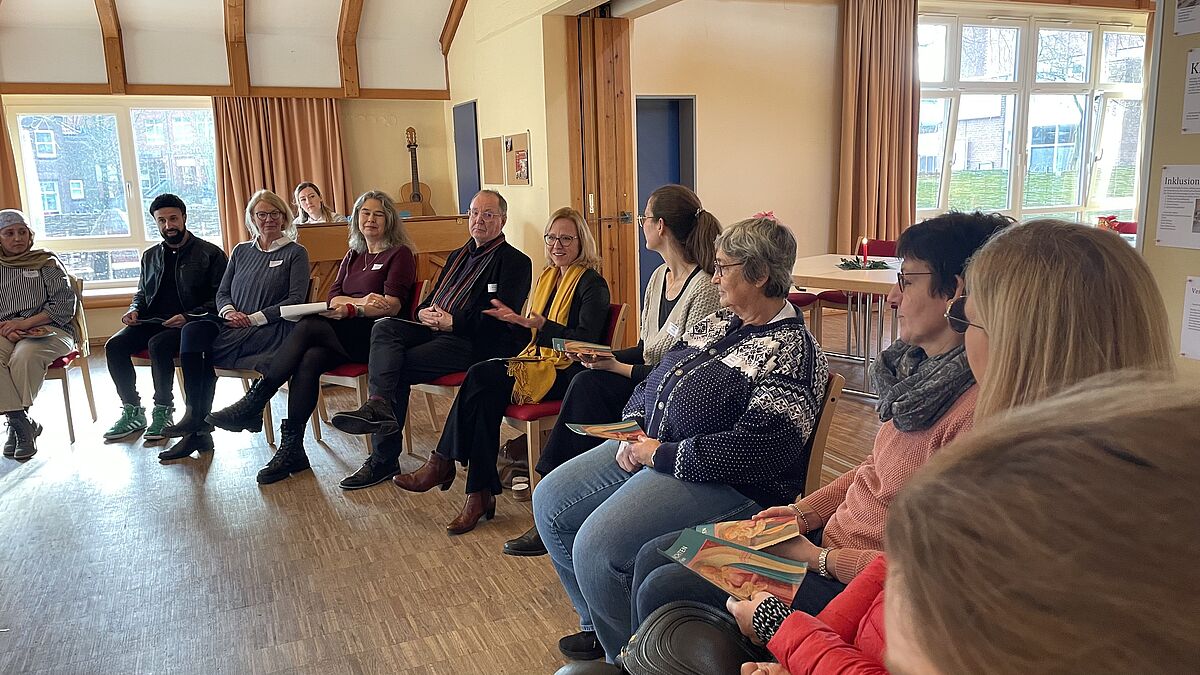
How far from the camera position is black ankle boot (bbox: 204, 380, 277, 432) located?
3684 millimetres

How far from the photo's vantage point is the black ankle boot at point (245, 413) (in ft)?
12.1

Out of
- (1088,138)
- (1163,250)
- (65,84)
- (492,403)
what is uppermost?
(65,84)

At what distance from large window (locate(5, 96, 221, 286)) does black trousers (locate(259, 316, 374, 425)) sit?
13.6ft

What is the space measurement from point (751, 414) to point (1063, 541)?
162cm

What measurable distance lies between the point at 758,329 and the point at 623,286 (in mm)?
3770

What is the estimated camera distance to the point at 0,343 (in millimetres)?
4090

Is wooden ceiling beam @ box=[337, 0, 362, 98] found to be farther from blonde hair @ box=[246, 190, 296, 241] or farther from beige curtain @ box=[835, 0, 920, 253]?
beige curtain @ box=[835, 0, 920, 253]

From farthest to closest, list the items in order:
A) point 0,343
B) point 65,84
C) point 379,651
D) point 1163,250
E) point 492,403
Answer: point 65,84 → point 0,343 → point 492,403 → point 379,651 → point 1163,250

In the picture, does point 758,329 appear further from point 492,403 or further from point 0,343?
point 0,343

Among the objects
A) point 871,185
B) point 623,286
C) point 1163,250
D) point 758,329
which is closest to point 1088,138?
point 871,185

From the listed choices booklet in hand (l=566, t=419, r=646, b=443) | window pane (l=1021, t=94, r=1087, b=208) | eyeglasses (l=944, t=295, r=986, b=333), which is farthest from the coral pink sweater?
window pane (l=1021, t=94, r=1087, b=208)

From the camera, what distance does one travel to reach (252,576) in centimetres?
281

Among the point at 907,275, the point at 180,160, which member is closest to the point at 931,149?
the point at 180,160

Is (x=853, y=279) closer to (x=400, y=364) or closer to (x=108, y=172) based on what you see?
(x=400, y=364)
